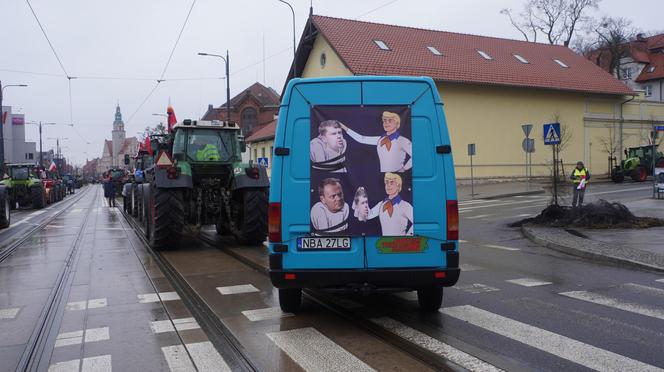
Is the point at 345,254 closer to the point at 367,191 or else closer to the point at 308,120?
the point at 367,191

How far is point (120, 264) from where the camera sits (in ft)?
32.7

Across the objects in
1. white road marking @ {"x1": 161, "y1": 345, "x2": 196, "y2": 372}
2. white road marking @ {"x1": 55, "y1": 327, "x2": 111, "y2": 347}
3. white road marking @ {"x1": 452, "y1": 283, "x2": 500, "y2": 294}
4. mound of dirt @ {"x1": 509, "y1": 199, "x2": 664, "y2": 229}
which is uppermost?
mound of dirt @ {"x1": 509, "y1": 199, "x2": 664, "y2": 229}

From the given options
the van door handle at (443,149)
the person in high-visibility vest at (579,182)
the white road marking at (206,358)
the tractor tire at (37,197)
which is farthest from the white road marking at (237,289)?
the tractor tire at (37,197)

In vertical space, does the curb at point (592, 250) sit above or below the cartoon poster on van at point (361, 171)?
below

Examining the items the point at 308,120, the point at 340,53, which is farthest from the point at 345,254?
the point at 340,53

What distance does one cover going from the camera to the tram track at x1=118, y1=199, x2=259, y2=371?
15.8ft

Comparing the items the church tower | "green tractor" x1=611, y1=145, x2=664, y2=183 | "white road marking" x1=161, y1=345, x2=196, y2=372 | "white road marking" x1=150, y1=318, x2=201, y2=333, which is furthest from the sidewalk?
the church tower

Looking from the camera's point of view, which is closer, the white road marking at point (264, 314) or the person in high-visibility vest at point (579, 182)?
the white road marking at point (264, 314)

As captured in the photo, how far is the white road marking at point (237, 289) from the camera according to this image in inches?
293

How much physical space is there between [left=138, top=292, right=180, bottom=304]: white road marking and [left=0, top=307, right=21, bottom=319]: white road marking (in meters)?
1.40

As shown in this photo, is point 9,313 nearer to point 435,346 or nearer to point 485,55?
point 435,346

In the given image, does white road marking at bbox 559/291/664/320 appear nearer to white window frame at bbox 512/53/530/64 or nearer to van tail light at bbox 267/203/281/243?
van tail light at bbox 267/203/281/243

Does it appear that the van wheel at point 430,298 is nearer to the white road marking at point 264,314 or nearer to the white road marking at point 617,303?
the white road marking at point 264,314

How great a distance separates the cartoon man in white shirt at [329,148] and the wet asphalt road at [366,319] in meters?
1.65
